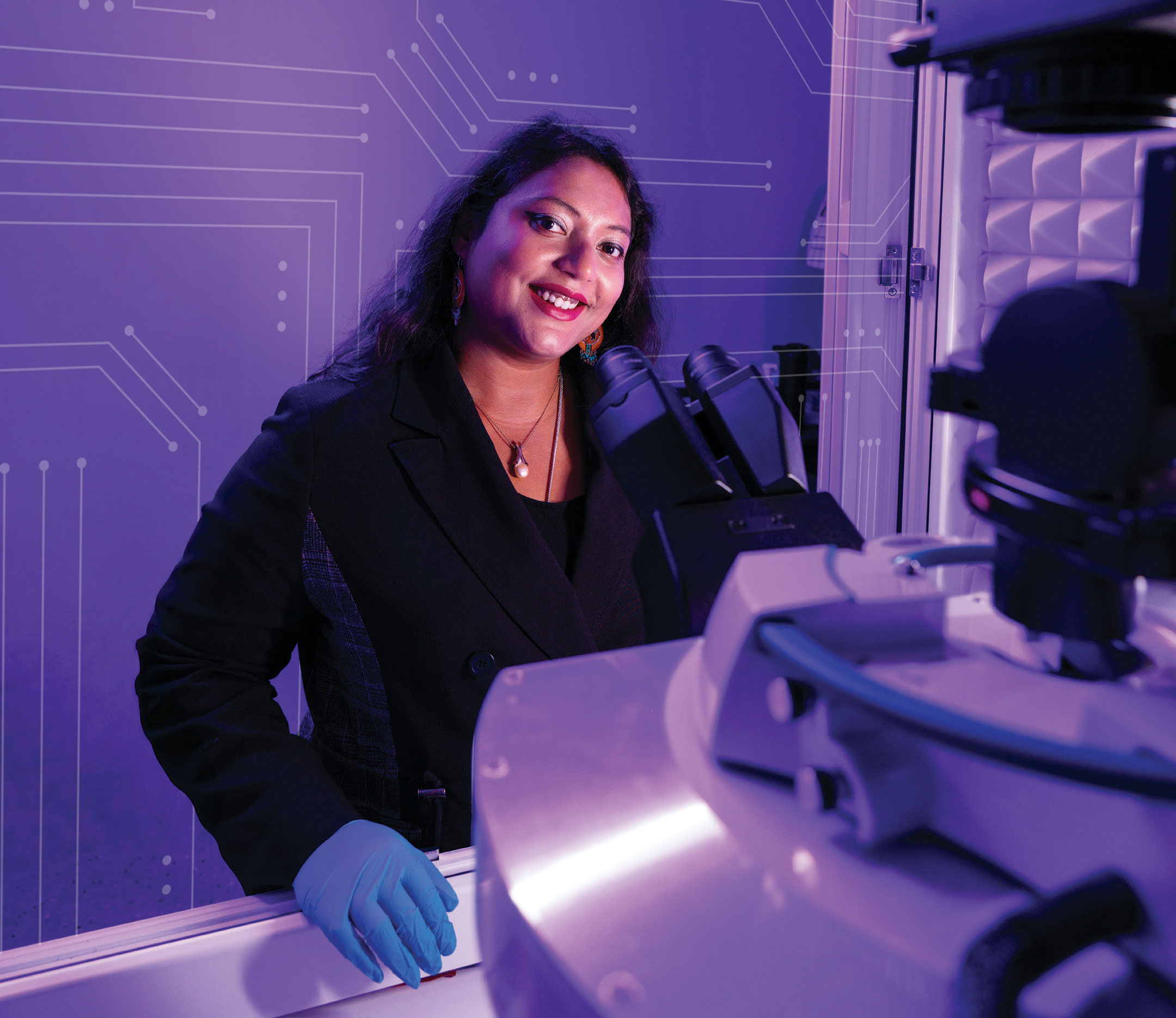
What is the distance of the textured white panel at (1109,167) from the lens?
207 cm

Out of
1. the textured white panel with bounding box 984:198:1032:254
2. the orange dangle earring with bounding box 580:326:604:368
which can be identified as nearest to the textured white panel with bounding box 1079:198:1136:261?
the textured white panel with bounding box 984:198:1032:254

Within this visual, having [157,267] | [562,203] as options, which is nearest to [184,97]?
[157,267]

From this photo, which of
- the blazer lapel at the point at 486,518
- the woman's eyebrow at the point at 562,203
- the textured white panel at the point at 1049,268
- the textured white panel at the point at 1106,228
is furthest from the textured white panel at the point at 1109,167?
the blazer lapel at the point at 486,518

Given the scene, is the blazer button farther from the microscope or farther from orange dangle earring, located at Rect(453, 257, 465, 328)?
the microscope

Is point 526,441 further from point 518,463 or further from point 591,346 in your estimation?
point 591,346

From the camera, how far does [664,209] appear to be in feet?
8.71

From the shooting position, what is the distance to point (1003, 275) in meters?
2.40

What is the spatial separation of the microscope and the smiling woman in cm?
80

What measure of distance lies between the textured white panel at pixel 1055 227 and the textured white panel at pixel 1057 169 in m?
0.02

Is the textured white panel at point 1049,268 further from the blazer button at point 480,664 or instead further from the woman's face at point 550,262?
the blazer button at point 480,664

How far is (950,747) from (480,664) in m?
1.08

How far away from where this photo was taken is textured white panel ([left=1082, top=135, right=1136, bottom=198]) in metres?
2.07

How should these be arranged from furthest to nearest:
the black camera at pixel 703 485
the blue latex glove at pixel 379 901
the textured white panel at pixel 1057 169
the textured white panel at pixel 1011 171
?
the textured white panel at pixel 1011 171
the textured white panel at pixel 1057 169
the blue latex glove at pixel 379 901
the black camera at pixel 703 485

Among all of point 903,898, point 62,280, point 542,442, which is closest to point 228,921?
point 903,898
